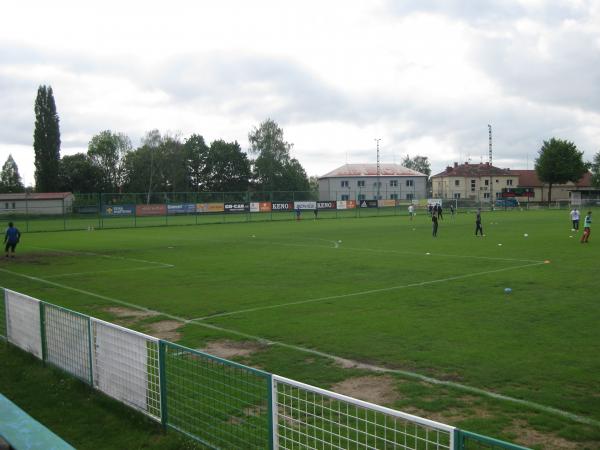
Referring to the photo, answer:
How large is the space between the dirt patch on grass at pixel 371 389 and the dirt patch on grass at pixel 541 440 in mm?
1587

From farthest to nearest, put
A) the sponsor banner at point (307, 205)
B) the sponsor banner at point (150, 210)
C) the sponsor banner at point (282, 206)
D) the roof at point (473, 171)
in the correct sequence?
the roof at point (473, 171), the sponsor banner at point (307, 205), the sponsor banner at point (282, 206), the sponsor banner at point (150, 210)

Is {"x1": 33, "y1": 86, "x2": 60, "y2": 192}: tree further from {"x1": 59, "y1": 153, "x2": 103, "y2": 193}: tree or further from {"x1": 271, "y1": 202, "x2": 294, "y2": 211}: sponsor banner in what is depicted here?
{"x1": 271, "y1": 202, "x2": 294, "y2": 211}: sponsor banner

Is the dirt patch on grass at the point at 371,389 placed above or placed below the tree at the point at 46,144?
below

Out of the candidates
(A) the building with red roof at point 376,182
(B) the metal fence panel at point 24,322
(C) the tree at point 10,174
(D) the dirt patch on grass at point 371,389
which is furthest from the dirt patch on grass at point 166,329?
(C) the tree at point 10,174

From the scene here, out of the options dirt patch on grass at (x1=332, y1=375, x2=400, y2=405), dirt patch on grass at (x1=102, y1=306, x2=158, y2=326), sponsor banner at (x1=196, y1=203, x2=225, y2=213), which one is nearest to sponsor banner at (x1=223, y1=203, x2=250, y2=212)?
sponsor banner at (x1=196, y1=203, x2=225, y2=213)

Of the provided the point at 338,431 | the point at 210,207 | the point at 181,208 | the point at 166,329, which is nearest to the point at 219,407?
the point at 338,431

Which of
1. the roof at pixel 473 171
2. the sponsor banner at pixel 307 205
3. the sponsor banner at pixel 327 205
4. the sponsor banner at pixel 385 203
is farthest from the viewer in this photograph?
the roof at pixel 473 171

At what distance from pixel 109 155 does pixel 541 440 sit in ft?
381

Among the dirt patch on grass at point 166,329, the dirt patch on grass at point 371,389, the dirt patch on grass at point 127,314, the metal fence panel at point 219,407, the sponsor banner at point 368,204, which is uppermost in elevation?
the sponsor banner at point 368,204

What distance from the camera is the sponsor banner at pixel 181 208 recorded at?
193ft

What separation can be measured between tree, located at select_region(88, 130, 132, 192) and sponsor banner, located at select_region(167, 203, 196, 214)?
171 ft

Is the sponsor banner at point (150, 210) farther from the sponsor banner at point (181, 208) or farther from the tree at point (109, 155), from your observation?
the tree at point (109, 155)

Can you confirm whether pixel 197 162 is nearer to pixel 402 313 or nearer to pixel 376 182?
pixel 376 182

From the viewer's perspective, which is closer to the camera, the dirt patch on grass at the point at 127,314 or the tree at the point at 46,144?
the dirt patch on grass at the point at 127,314
